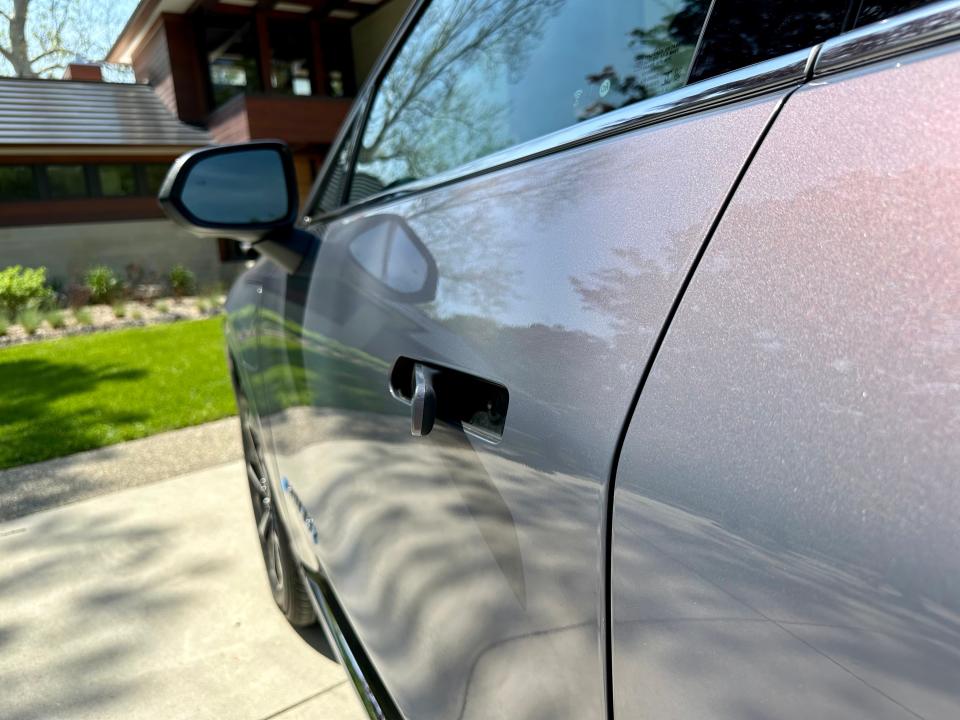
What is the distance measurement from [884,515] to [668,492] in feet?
0.64

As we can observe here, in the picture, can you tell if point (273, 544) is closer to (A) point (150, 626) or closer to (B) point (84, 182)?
(A) point (150, 626)

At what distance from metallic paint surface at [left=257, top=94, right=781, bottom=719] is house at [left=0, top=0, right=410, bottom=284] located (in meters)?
14.8

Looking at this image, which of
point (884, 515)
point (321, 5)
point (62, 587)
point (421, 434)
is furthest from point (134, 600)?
Answer: point (321, 5)

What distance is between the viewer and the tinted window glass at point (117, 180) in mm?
16266

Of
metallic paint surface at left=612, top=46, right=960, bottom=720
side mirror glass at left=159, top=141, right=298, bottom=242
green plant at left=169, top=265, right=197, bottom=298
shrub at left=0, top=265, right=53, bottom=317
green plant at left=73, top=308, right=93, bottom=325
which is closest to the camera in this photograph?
metallic paint surface at left=612, top=46, right=960, bottom=720

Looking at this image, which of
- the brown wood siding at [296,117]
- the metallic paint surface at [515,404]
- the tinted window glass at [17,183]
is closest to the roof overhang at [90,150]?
the tinted window glass at [17,183]

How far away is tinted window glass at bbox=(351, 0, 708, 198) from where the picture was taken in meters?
1.08

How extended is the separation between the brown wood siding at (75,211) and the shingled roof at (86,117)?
50.7 inches

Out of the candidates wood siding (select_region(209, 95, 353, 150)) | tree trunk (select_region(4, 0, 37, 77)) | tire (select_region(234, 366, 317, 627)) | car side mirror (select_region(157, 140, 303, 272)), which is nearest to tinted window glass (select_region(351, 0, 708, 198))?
car side mirror (select_region(157, 140, 303, 272))

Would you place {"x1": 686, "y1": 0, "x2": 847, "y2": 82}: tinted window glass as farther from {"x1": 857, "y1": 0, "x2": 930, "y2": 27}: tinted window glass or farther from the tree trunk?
the tree trunk

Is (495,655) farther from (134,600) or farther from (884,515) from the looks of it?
(134,600)

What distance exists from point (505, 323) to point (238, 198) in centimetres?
124

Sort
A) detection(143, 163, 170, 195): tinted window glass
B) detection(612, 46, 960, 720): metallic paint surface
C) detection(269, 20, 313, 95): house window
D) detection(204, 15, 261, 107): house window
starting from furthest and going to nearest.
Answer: detection(269, 20, 313, 95): house window, detection(204, 15, 261, 107): house window, detection(143, 163, 170, 195): tinted window glass, detection(612, 46, 960, 720): metallic paint surface

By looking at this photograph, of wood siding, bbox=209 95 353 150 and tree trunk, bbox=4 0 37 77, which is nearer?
wood siding, bbox=209 95 353 150
